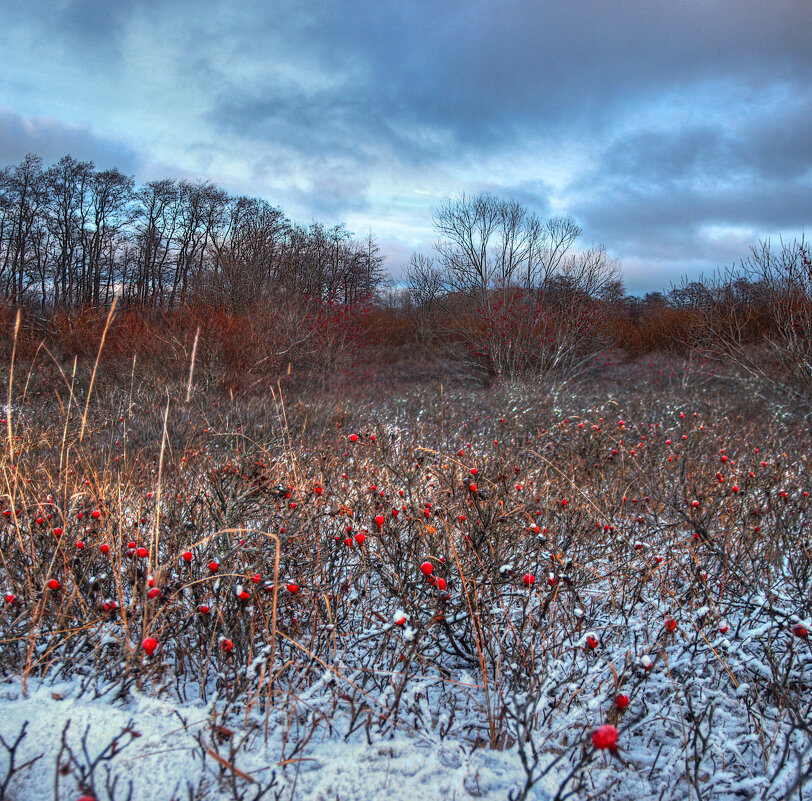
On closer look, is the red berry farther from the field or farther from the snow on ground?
the snow on ground

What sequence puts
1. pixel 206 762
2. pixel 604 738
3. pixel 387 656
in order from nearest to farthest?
→ pixel 604 738 < pixel 206 762 < pixel 387 656

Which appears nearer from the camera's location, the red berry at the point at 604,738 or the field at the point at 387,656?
the red berry at the point at 604,738

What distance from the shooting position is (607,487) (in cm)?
352

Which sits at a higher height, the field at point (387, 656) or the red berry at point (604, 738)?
the red berry at point (604, 738)

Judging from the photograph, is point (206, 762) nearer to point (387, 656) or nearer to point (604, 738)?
point (387, 656)

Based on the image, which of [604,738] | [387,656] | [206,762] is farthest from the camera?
[387,656]

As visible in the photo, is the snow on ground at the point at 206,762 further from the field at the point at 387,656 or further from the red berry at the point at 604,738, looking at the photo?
the red berry at the point at 604,738

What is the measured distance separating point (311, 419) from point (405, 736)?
5.04 metres

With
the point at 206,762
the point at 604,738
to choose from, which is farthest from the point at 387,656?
the point at 604,738

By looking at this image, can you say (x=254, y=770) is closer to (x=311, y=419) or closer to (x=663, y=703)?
(x=663, y=703)

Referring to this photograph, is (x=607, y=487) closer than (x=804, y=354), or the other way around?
(x=607, y=487)

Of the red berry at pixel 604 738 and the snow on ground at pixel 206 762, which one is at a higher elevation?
the red berry at pixel 604 738

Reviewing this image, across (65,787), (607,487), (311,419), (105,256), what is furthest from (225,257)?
(105,256)

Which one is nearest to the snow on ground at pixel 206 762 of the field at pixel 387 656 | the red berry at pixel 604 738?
the field at pixel 387 656
